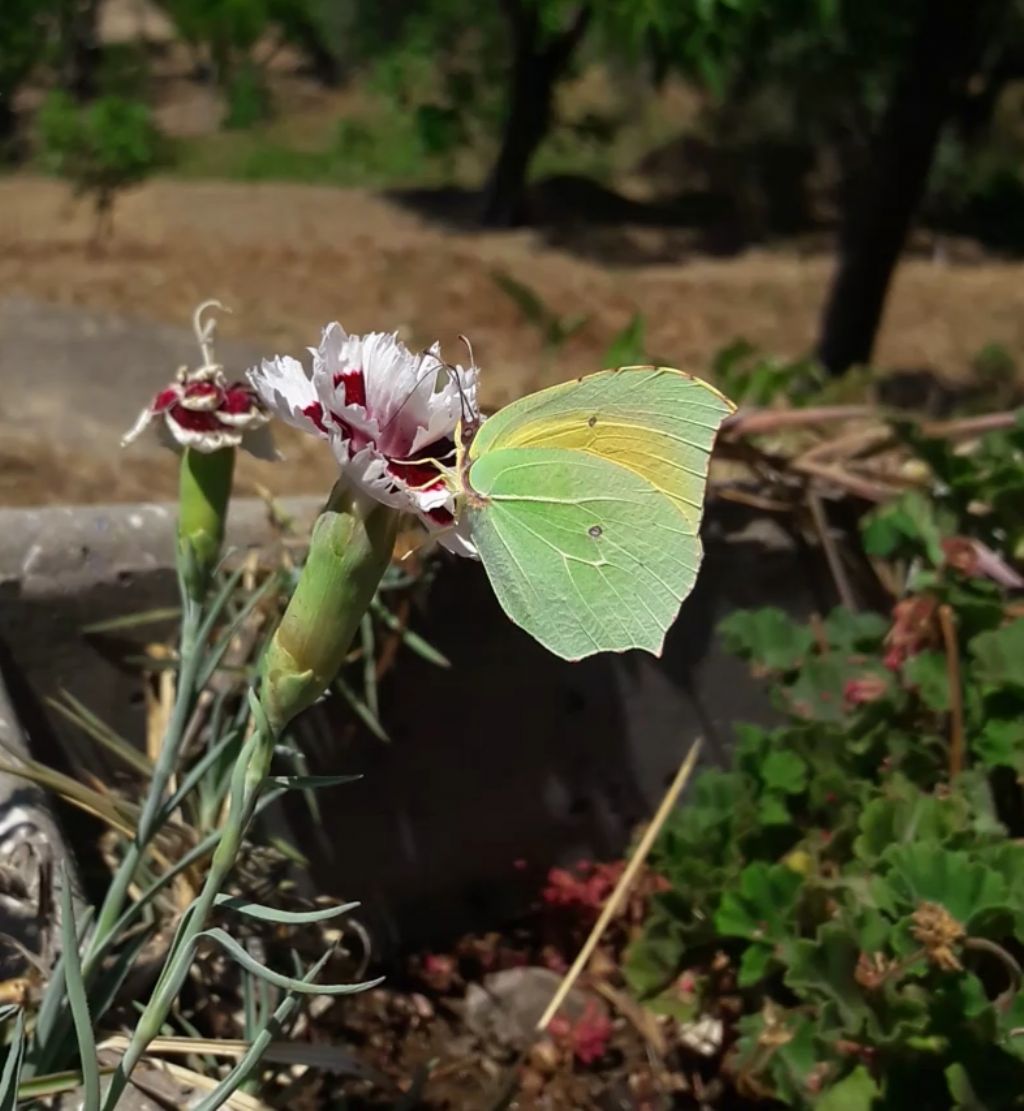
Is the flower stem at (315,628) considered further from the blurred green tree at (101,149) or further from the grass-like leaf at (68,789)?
the blurred green tree at (101,149)

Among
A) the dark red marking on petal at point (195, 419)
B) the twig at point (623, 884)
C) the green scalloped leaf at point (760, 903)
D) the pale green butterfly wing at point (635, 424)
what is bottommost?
the twig at point (623, 884)

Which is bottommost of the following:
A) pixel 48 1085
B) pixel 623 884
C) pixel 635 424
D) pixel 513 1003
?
pixel 513 1003

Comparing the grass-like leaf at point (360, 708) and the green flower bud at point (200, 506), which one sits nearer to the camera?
the green flower bud at point (200, 506)

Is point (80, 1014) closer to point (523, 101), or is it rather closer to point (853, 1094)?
point (853, 1094)

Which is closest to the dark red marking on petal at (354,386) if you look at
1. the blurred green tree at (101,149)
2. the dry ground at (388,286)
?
the dry ground at (388,286)

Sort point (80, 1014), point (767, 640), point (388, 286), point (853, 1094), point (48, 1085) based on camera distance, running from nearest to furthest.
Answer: point (80, 1014), point (48, 1085), point (853, 1094), point (767, 640), point (388, 286)

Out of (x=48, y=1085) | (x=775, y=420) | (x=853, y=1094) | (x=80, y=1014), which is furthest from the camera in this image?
(x=775, y=420)

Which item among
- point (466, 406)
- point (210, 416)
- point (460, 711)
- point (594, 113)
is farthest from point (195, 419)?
point (594, 113)
